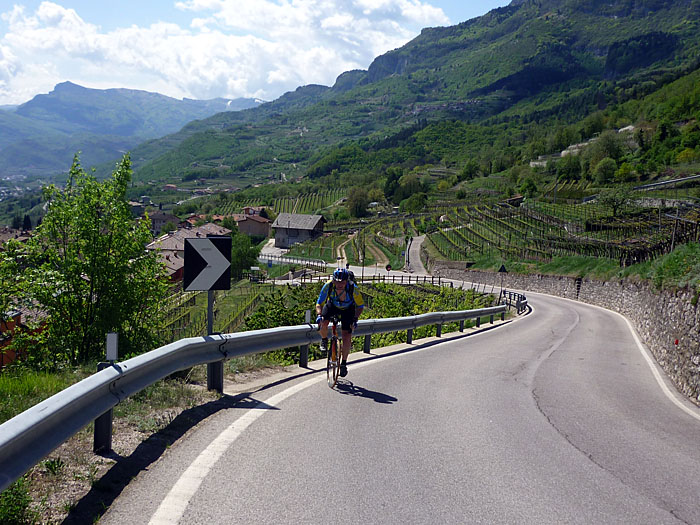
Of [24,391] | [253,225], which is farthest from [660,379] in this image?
[253,225]

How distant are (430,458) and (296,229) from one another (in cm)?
12020

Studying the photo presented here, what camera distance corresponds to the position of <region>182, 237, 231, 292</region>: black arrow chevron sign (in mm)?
7039

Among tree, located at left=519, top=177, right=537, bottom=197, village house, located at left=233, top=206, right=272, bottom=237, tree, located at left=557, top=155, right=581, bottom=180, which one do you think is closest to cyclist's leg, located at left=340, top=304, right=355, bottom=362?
tree, located at left=519, top=177, right=537, bottom=197

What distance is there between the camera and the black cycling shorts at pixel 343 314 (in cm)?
838

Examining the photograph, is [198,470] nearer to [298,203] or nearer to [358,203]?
[358,203]

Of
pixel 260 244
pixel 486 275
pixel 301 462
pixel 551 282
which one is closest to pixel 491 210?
pixel 486 275

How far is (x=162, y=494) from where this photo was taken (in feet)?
13.1

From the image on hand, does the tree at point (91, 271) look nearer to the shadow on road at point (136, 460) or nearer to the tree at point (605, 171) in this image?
the shadow on road at point (136, 460)

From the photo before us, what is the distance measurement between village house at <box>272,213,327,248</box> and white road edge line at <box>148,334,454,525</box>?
380 feet

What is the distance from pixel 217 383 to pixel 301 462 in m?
2.64

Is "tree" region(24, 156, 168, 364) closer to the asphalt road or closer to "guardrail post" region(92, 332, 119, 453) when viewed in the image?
the asphalt road

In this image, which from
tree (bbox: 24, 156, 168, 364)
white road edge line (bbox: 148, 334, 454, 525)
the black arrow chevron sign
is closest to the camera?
white road edge line (bbox: 148, 334, 454, 525)

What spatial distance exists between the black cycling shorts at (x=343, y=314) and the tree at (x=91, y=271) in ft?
20.3

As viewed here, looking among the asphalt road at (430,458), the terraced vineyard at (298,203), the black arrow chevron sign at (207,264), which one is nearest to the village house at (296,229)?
the terraced vineyard at (298,203)
